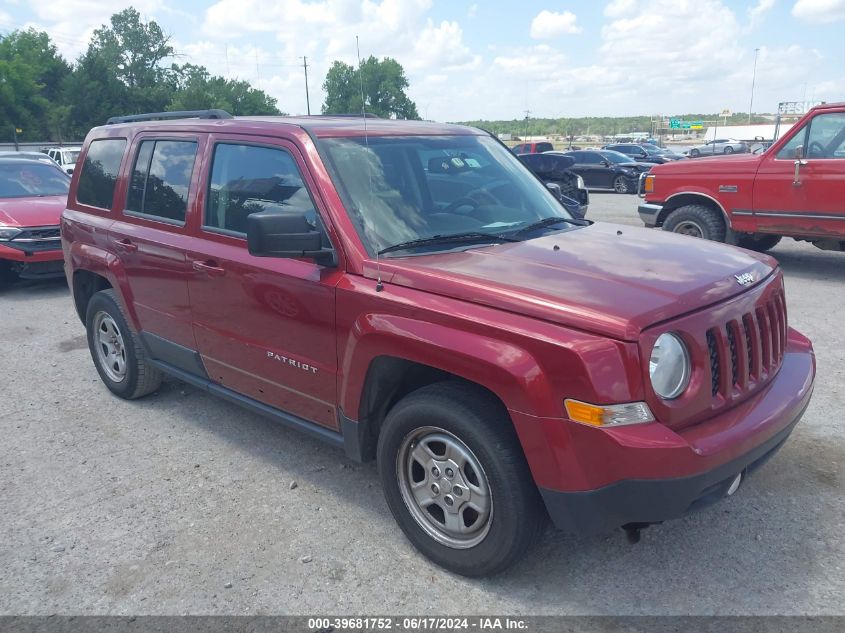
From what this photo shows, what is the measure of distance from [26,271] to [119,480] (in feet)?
19.7

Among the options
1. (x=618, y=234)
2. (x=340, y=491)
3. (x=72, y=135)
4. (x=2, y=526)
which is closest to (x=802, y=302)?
(x=618, y=234)

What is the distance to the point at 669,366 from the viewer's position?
2.61 metres

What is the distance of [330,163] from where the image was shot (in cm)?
348

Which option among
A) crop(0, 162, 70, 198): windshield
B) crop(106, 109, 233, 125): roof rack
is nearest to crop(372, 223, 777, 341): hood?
crop(106, 109, 233, 125): roof rack

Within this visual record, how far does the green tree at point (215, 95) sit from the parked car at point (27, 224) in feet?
210

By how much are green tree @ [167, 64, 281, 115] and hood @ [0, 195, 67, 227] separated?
64.5 metres

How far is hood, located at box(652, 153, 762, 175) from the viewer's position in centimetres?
882

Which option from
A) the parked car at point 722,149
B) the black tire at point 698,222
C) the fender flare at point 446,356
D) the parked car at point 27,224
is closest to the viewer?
the fender flare at point 446,356

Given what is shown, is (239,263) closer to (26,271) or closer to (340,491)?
(340,491)

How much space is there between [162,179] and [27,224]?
5556 mm

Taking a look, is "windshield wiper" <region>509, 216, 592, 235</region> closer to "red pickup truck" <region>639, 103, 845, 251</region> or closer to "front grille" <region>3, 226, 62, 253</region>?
"red pickup truck" <region>639, 103, 845, 251</region>

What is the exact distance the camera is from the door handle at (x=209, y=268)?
153 inches

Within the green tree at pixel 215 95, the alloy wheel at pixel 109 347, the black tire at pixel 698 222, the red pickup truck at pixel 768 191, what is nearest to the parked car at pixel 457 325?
the alloy wheel at pixel 109 347

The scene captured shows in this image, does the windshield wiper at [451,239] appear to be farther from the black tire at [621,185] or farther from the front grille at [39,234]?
the black tire at [621,185]
